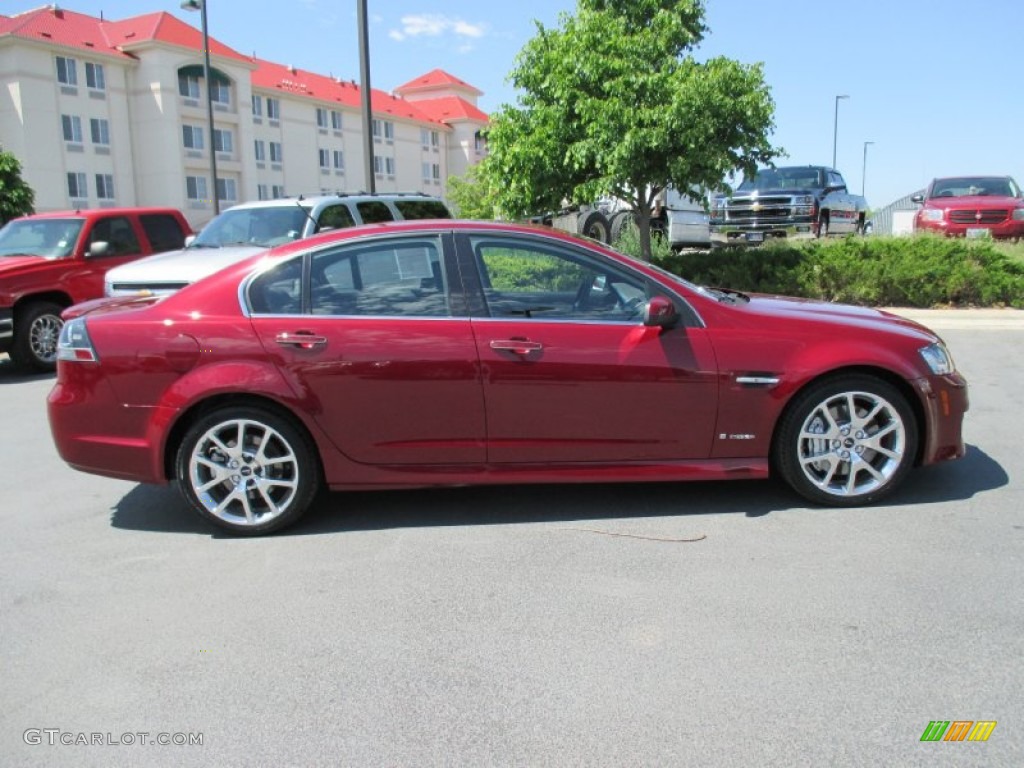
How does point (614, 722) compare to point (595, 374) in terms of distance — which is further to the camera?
point (595, 374)

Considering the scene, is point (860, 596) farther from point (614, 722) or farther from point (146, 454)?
point (146, 454)

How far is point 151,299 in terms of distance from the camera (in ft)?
16.7

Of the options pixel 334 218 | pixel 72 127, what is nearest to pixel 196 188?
pixel 72 127

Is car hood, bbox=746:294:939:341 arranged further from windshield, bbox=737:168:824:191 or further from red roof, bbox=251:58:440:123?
red roof, bbox=251:58:440:123

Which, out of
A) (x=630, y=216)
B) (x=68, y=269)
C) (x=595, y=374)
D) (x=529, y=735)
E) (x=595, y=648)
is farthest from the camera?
(x=630, y=216)

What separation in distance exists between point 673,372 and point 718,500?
937 mm

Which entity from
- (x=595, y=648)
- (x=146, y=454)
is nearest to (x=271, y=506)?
(x=146, y=454)

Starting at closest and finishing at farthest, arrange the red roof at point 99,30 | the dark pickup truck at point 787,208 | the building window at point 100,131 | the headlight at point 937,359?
the headlight at point 937,359
the dark pickup truck at point 787,208
the red roof at point 99,30
the building window at point 100,131

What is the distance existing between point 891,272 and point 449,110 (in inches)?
3213

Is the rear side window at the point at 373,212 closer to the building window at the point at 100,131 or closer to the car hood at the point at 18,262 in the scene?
the car hood at the point at 18,262

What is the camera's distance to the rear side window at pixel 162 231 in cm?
1169

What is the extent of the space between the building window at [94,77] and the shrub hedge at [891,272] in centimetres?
5031

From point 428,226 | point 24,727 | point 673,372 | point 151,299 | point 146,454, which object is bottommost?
point 24,727

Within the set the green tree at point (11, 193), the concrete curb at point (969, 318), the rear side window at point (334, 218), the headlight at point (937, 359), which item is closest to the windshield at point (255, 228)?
the rear side window at point (334, 218)
